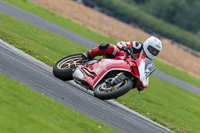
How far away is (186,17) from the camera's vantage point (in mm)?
97125

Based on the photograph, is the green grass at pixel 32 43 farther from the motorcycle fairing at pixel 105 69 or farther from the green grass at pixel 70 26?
the green grass at pixel 70 26

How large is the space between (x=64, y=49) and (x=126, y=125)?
29.3ft

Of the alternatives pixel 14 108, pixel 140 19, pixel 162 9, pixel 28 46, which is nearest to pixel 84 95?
pixel 14 108

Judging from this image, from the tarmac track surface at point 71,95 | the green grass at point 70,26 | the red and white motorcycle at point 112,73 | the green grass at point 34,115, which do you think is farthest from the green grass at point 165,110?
the green grass at point 70,26

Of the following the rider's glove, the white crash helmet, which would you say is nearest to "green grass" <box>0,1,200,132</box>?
the white crash helmet

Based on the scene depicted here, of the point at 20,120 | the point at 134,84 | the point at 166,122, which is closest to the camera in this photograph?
the point at 20,120

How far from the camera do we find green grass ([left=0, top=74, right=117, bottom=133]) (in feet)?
17.5

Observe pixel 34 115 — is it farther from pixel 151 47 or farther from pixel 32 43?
pixel 32 43

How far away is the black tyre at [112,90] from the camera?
8289 millimetres

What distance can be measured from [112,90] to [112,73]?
558 millimetres

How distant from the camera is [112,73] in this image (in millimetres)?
9055

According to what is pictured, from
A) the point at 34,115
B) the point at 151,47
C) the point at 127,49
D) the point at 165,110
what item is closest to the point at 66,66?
the point at 127,49

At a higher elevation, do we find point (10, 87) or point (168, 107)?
point (10, 87)

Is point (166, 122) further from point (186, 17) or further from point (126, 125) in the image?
point (186, 17)
